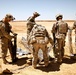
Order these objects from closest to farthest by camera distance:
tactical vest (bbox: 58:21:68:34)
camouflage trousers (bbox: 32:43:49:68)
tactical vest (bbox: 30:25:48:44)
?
tactical vest (bbox: 30:25:48:44) < camouflage trousers (bbox: 32:43:49:68) < tactical vest (bbox: 58:21:68:34)

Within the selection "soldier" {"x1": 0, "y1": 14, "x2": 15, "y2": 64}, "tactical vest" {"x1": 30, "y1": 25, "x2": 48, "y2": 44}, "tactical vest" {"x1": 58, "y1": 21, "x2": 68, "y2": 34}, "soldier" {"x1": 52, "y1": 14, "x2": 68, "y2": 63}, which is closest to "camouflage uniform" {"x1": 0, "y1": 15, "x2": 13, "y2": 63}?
"soldier" {"x1": 0, "y1": 14, "x2": 15, "y2": 64}

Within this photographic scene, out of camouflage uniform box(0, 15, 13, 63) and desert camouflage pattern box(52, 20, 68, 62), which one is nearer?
desert camouflage pattern box(52, 20, 68, 62)

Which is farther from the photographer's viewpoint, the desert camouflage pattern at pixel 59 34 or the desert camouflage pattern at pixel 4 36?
the desert camouflage pattern at pixel 4 36

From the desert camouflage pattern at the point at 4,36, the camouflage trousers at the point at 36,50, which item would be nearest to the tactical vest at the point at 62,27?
the camouflage trousers at the point at 36,50

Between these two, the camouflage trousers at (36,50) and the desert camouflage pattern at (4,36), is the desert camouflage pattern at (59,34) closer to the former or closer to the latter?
the camouflage trousers at (36,50)

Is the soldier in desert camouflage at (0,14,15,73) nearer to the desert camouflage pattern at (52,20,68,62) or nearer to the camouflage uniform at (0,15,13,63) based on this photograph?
the camouflage uniform at (0,15,13,63)

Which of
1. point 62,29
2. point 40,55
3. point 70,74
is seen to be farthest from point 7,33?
point 70,74

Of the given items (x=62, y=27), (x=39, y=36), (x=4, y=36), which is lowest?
(x=4, y=36)

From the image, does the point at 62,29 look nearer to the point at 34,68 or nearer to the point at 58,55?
the point at 58,55

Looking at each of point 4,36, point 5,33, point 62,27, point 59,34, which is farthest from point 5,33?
point 62,27

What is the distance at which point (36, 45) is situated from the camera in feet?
31.4

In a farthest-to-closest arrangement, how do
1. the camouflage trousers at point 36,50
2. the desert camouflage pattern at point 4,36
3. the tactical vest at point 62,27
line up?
the desert camouflage pattern at point 4,36 < the tactical vest at point 62,27 < the camouflage trousers at point 36,50

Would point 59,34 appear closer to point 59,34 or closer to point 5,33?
point 59,34

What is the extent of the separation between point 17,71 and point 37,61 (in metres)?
1.40
